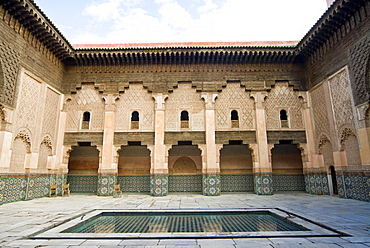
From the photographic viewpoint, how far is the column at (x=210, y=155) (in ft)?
28.7

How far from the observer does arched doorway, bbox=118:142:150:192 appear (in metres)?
9.99

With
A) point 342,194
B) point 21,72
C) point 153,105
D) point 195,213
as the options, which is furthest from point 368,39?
point 21,72

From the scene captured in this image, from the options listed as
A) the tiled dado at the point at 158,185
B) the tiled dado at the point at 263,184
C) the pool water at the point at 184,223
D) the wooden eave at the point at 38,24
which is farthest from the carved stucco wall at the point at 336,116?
the wooden eave at the point at 38,24

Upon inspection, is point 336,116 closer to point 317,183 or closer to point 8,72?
point 317,183

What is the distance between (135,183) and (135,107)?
3377 millimetres

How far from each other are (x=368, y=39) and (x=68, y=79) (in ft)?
35.3

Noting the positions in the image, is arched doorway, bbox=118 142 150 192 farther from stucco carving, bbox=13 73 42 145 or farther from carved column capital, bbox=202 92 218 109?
stucco carving, bbox=13 73 42 145

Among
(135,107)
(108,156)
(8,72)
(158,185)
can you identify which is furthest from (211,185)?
(8,72)

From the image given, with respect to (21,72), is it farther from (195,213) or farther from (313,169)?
(313,169)

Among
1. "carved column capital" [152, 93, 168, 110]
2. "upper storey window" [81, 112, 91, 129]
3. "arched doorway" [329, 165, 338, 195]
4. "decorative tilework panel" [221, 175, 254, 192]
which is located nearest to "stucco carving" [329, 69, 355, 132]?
"arched doorway" [329, 165, 338, 195]

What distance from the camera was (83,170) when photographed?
10.2m

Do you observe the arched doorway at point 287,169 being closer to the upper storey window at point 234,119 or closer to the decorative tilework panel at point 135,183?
the upper storey window at point 234,119

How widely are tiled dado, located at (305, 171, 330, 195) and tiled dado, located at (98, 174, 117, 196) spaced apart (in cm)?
767

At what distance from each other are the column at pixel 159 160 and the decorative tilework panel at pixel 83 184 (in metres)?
2.97
